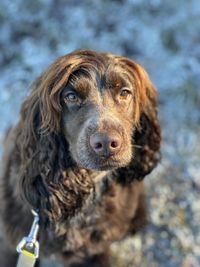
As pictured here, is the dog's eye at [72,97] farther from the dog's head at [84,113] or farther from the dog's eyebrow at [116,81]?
the dog's eyebrow at [116,81]

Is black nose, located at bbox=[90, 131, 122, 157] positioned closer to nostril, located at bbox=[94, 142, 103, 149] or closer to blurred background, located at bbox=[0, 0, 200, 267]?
nostril, located at bbox=[94, 142, 103, 149]

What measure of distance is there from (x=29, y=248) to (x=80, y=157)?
2.06ft

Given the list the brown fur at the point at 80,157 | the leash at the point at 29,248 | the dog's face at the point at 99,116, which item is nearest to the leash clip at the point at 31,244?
the leash at the point at 29,248

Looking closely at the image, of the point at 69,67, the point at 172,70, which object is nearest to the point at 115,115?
the point at 69,67

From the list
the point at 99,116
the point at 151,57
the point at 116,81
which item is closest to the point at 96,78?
the point at 116,81

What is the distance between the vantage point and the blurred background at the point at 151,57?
175 inches

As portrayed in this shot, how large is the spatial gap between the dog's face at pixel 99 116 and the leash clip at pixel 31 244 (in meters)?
0.46

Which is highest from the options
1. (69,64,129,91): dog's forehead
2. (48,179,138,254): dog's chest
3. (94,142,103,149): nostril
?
(69,64,129,91): dog's forehead

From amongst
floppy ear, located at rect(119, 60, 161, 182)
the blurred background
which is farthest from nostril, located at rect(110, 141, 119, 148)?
the blurred background

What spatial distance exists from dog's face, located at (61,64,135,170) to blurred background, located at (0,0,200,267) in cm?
132

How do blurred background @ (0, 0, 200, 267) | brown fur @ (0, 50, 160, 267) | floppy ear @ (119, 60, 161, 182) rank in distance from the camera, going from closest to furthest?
brown fur @ (0, 50, 160, 267)
floppy ear @ (119, 60, 161, 182)
blurred background @ (0, 0, 200, 267)

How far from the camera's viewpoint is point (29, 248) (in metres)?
3.37

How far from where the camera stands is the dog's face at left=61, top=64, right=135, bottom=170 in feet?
9.89

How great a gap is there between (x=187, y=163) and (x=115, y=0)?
1743 mm
